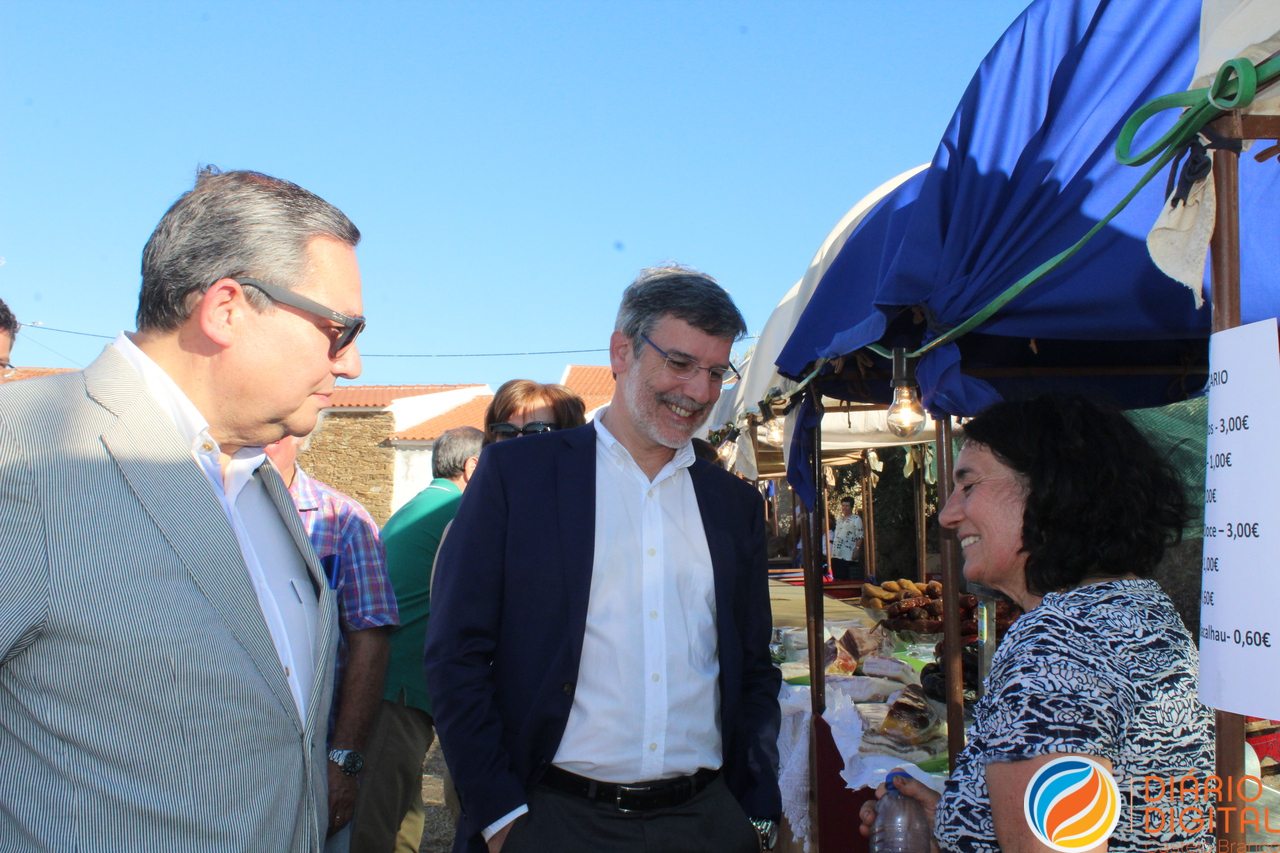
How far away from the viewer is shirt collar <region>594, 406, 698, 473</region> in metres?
2.11

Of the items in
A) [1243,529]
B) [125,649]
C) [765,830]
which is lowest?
[765,830]

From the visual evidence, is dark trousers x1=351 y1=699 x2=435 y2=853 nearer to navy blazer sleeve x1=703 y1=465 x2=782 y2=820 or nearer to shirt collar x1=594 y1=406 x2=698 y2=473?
navy blazer sleeve x1=703 y1=465 x2=782 y2=820

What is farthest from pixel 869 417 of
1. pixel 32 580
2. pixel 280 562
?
pixel 32 580

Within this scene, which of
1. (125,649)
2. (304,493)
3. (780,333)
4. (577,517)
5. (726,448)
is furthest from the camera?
(726,448)

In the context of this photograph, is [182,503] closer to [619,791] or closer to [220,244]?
[220,244]

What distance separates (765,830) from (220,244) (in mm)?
1856

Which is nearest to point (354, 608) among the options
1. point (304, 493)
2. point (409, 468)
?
point (304, 493)

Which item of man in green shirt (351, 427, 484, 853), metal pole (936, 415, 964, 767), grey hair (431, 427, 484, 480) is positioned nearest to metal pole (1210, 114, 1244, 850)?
metal pole (936, 415, 964, 767)

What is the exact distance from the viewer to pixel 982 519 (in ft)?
5.94

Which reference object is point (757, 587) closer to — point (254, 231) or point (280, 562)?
point (280, 562)

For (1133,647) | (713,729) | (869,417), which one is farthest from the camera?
(869,417)

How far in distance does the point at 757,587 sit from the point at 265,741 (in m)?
1.38

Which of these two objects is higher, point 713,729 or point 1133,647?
point 1133,647

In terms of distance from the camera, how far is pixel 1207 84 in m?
1.30
